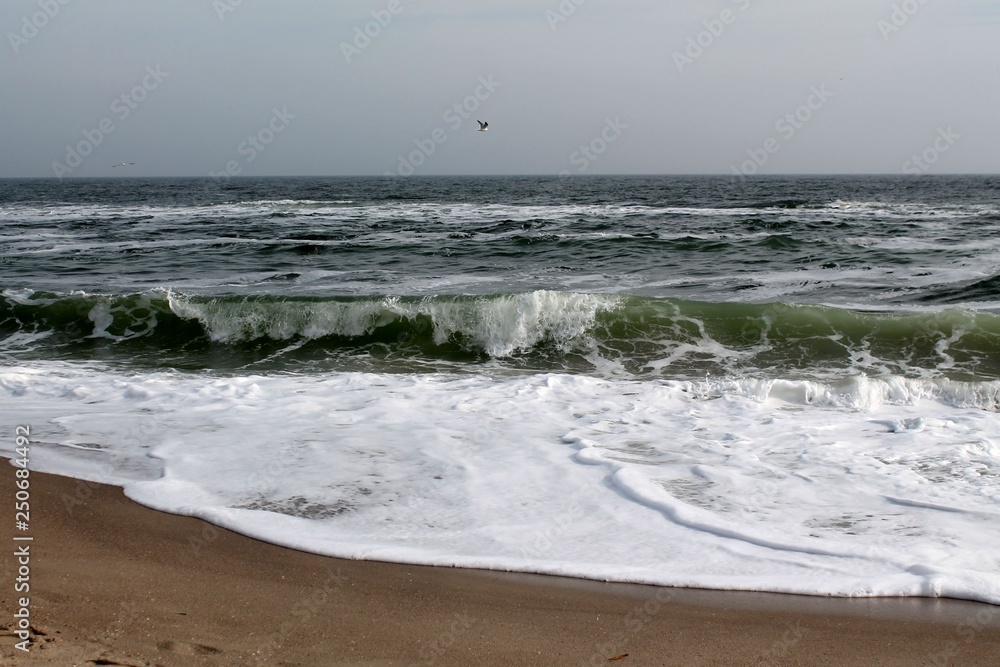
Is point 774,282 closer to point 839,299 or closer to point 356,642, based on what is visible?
point 839,299

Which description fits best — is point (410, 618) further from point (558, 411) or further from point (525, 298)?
point (525, 298)

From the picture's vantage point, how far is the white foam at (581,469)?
381cm

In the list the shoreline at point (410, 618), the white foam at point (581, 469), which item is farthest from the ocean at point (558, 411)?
the shoreline at point (410, 618)

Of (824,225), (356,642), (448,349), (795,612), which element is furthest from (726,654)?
(824,225)

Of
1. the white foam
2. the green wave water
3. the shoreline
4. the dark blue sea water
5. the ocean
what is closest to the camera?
the shoreline

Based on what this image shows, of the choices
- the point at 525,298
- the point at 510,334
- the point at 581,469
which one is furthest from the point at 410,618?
the point at 525,298

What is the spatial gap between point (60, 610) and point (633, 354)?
23.2 ft

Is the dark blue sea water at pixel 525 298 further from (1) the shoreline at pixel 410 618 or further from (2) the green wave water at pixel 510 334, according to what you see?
(1) the shoreline at pixel 410 618

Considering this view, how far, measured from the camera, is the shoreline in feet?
9.64

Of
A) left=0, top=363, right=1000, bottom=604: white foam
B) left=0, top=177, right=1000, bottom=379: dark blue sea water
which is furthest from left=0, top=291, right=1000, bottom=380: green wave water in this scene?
left=0, top=363, right=1000, bottom=604: white foam

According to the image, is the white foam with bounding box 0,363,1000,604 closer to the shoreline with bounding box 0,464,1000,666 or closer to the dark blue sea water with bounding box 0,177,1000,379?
the shoreline with bounding box 0,464,1000,666

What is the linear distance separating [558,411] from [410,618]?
344cm

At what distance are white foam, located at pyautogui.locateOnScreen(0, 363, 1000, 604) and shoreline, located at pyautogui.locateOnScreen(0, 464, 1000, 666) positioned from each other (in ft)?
0.49

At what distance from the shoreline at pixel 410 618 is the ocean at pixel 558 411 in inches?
6.4
